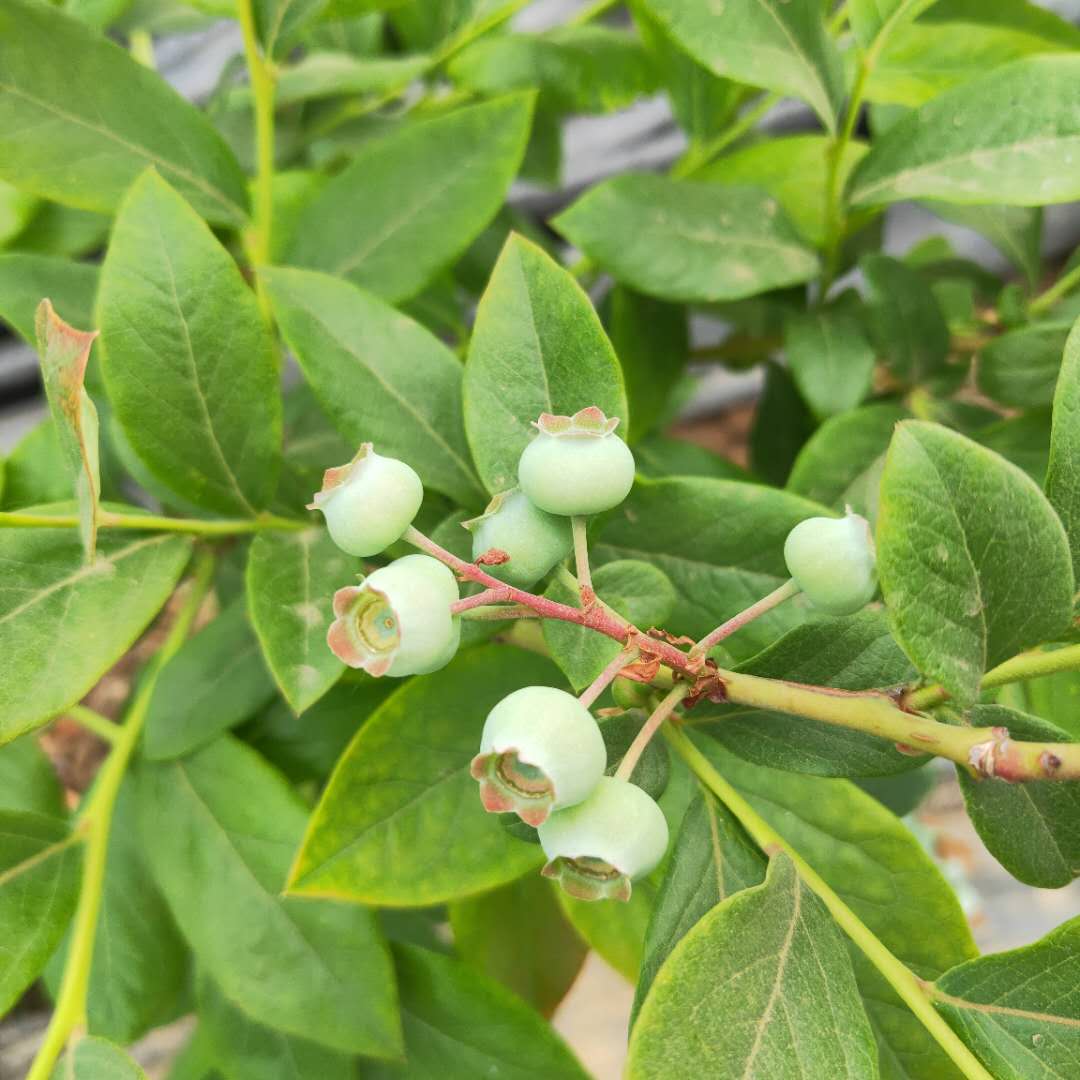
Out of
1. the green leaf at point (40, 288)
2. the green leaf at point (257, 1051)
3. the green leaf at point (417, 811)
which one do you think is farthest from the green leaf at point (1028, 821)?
the green leaf at point (40, 288)

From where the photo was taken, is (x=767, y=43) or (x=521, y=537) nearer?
(x=521, y=537)

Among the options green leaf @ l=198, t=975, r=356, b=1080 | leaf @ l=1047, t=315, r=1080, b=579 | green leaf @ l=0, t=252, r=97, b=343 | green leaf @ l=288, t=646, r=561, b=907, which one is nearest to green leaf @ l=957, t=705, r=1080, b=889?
leaf @ l=1047, t=315, r=1080, b=579

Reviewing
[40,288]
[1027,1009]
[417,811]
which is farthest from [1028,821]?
[40,288]

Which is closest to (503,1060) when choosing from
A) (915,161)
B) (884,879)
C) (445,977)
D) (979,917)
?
(445,977)

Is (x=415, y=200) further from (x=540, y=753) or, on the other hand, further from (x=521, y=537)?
(x=540, y=753)

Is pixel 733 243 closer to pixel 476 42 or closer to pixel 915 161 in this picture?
pixel 915 161

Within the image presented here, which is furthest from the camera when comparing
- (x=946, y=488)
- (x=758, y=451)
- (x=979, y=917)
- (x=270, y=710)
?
(x=979, y=917)

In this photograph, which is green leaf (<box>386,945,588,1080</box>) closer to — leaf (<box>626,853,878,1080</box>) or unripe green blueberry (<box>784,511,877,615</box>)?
leaf (<box>626,853,878,1080</box>)
